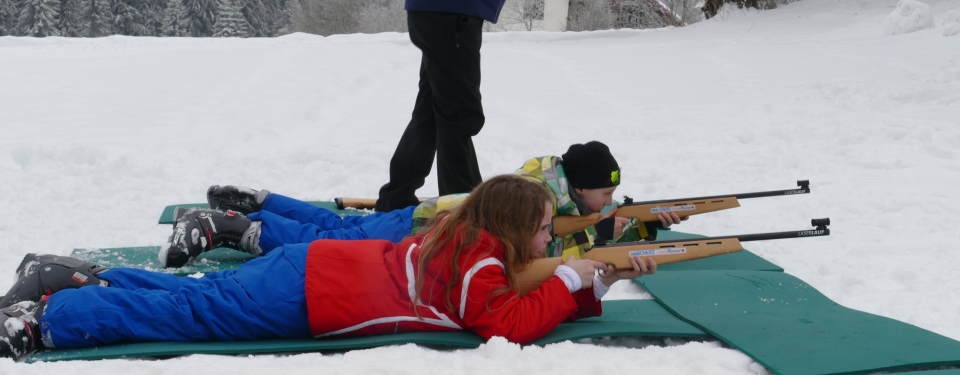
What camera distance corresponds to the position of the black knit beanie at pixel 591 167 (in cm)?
385

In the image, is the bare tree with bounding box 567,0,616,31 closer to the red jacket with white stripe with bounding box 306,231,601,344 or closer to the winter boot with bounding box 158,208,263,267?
the winter boot with bounding box 158,208,263,267

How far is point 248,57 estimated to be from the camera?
11.9 meters

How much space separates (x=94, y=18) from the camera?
38.6 m

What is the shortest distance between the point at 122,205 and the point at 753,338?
12.9 feet

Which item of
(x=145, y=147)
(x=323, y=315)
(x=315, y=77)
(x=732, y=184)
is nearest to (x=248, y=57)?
(x=315, y=77)

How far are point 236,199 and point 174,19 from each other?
3977 centimetres

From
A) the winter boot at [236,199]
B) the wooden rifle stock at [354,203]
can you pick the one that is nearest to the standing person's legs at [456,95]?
the wooden rifle stock at [354,203]

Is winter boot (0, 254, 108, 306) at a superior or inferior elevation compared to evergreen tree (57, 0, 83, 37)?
inferior

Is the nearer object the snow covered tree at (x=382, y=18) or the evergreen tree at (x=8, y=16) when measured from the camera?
the evergreen tree at (x=8, y=16)

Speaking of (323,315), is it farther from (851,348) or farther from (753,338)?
(851,348)

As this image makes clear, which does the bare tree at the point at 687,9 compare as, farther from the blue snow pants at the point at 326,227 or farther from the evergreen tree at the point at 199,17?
the blue snow pants at the point at 326,227

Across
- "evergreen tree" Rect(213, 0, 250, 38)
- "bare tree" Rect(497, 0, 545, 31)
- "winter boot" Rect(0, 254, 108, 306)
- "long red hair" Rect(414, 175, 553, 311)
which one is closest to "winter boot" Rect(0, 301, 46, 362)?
"winter boot" Rect(0, 254, 108, 306)

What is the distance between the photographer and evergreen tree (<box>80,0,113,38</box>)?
3850cm

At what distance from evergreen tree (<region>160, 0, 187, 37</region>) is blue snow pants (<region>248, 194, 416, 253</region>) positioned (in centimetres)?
3981
